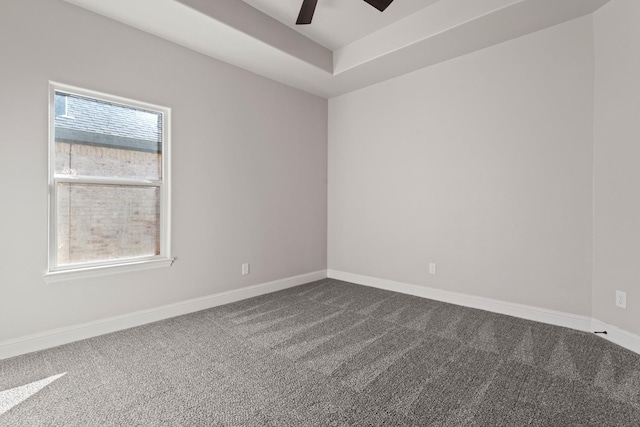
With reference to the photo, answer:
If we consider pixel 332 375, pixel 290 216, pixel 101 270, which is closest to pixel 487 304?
pixel 332 375

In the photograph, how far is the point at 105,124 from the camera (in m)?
Result: 2.70

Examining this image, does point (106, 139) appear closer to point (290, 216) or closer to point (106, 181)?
point (106, 181)

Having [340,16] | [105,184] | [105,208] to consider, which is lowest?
[105,208]

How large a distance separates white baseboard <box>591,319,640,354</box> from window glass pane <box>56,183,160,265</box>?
3999mm

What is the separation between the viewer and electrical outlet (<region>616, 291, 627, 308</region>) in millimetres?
2380

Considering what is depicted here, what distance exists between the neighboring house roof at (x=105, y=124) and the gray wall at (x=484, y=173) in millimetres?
2520

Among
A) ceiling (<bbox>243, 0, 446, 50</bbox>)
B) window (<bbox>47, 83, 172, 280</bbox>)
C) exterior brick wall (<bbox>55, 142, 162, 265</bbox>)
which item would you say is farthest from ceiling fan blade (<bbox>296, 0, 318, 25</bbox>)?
exterior brick wall (<bbox>55, 142, 162, 265</bbox>)

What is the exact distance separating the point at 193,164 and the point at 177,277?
3.81 ft

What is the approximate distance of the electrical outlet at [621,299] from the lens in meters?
2.38

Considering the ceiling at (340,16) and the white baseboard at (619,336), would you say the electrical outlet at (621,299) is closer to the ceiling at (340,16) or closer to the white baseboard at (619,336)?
the white baseboard at (619,336)

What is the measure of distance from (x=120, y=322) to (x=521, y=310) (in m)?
3.72

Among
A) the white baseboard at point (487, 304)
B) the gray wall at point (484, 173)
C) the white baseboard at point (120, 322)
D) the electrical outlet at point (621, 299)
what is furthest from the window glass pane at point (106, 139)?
the electrical outlet at point (621, 299)

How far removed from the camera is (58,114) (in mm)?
2453

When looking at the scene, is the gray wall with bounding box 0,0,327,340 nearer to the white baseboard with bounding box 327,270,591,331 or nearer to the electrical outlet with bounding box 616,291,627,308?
the white baseboard with bounding box 327,270,591,331
